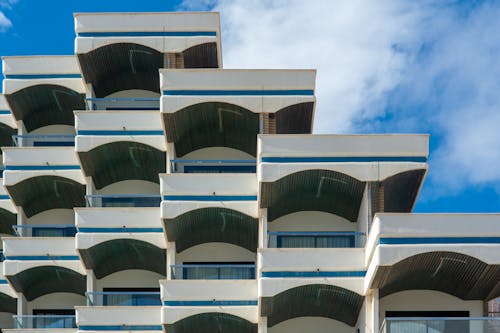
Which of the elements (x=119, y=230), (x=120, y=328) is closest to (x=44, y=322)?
(x=120, y=328)

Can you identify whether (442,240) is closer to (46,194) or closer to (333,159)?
(333,159)

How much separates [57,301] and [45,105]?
33.2 feet

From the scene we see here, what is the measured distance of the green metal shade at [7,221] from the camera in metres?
56.8

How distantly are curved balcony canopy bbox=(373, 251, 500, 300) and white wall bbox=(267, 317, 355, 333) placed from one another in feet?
11.4

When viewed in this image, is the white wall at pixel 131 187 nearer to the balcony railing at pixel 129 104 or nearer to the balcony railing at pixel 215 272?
the balcony railing at pixel 129 104

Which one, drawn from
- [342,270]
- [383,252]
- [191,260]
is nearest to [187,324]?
[191,260]

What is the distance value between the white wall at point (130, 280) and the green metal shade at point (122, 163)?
4480 millimetres

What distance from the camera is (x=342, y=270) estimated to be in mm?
46906

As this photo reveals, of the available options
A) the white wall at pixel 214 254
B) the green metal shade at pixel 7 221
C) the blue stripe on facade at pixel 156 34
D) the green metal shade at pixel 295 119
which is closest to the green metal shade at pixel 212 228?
the white wall at pixel 214 254

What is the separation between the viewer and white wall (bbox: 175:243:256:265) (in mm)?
52781

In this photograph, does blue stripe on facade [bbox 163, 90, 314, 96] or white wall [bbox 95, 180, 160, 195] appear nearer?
blue stripe on facade [bbox 163, 90, 314, 96]

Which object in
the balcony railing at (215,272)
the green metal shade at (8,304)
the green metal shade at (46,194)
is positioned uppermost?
the green metal shade at (46,194)

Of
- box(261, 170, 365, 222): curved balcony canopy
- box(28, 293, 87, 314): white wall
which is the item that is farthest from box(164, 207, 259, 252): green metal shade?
box(28, 293, 87, 314): white wall

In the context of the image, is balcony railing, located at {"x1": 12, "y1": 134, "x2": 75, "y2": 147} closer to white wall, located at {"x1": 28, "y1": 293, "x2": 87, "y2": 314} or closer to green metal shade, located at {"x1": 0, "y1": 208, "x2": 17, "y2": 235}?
green metal shade, located at {"x1": 0, "y1": 208, "x2": 17, "y2": 235}
